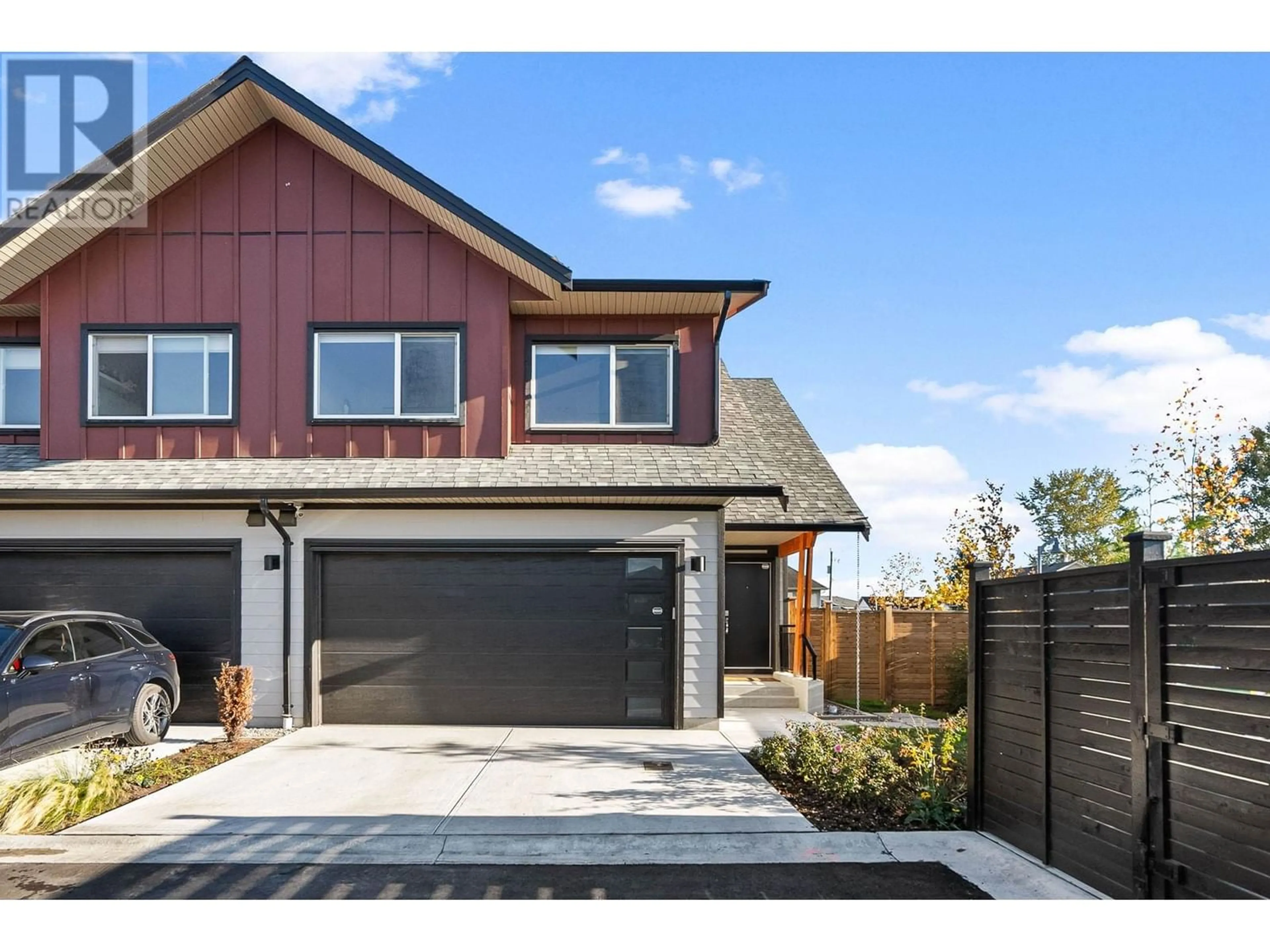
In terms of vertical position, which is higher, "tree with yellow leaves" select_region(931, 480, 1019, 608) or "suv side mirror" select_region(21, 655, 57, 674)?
"tree with yellow leaves" select_region(931, 480, 1019, 608)

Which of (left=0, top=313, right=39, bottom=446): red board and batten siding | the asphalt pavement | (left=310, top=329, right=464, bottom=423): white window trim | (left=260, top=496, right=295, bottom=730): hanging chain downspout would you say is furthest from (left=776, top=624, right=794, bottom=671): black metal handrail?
(left=0, top=313, right=39, bottom=446): red board and batten siding

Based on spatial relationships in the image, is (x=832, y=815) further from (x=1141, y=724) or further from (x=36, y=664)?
(x=36, y=664)

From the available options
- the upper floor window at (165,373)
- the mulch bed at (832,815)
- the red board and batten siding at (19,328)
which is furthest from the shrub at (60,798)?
the red board and batten siding at (19,328)

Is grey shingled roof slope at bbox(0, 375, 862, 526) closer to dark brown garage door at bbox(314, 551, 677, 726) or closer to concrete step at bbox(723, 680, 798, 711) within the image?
dark brown garage door at bbox(314, 551, 677, 726)

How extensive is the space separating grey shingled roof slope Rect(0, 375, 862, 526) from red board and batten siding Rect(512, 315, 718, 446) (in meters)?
0.34

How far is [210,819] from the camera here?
23.8ft

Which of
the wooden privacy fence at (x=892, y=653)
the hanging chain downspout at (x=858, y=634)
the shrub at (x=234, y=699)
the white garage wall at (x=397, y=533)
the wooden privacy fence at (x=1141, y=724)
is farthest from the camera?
the wooden privacy fence at (x=892, y=653)

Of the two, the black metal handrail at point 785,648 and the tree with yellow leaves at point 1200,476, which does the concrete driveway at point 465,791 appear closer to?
the black metal handrail at point 785,648

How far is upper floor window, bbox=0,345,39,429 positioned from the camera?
13008 millimetres

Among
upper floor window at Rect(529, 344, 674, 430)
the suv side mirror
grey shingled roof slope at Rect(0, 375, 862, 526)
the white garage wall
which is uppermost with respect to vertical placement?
upper floor window at Rect(529, 344, 674, 430)

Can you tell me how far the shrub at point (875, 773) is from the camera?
7.31 m

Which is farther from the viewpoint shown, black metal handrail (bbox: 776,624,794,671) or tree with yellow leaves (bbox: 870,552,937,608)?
tree with yellow leaves (bbox: 870,552,937,608)

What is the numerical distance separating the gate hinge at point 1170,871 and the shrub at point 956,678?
10154mm

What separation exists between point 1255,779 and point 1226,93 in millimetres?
11773
